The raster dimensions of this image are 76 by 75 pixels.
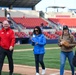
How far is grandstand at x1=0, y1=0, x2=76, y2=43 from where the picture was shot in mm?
45947

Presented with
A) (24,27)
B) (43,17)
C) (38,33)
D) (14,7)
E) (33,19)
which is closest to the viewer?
(38,33)

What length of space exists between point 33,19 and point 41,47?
141ft

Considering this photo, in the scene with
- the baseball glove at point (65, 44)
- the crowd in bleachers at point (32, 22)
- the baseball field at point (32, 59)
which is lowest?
the crowd in bleachers at point (32, 22)

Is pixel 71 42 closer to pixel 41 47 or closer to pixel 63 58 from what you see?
pixel 63 58

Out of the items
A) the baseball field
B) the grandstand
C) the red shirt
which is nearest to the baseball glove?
the red shirt

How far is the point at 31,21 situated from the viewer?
171 ft

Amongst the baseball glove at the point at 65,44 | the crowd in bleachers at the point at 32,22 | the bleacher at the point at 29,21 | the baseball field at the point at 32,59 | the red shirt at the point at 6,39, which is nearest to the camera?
the baseball glove at the point at 65,44

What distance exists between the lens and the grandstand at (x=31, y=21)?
45.9 metres

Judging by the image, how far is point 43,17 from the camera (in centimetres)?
5962

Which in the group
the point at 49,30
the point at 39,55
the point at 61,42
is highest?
the point at 61,42

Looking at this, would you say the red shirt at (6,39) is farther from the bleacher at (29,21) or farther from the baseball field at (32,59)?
the bleacher at (29,21)

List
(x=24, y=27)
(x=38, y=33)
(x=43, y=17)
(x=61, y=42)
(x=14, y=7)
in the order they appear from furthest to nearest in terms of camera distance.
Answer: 1. (x=14, y=7)
2. (x=43, y=17)
3. (x=24, y=27)
4. (x=38, y=33)
5. (x=61, y=42)

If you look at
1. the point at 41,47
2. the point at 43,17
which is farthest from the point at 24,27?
the point at 41,47

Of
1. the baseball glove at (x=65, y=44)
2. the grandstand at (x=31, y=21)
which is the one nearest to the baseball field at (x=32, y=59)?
the baseball glove at (x=65, y=44)
